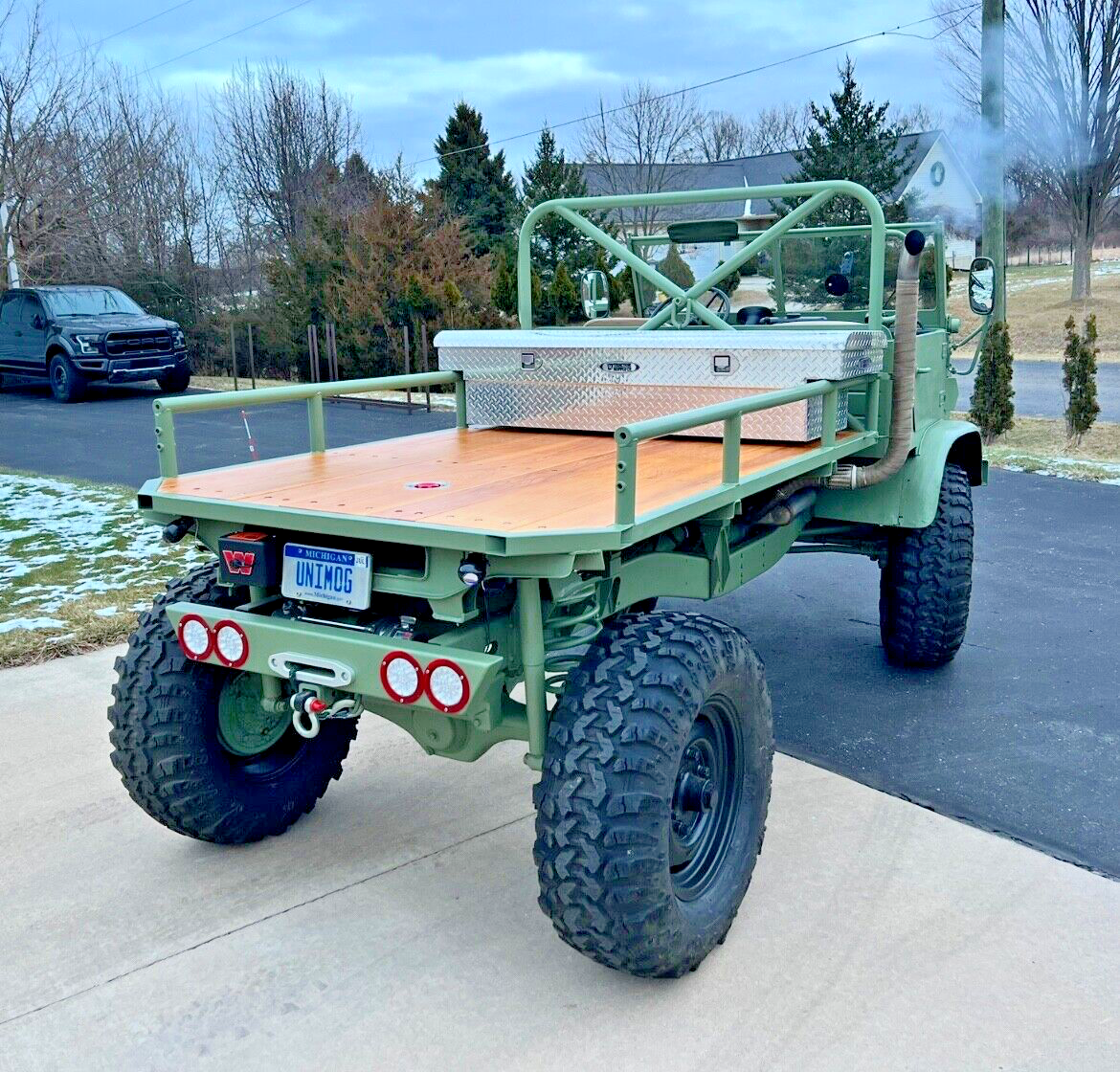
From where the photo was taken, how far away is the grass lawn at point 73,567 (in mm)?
5531

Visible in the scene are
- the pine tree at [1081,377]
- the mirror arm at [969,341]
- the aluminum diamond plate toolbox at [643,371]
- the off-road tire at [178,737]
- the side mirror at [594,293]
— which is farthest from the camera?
the pine tree at [1081,377]

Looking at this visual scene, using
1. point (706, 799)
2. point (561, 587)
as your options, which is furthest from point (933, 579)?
point (561, 587)

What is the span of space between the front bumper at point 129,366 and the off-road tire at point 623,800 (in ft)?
49.7

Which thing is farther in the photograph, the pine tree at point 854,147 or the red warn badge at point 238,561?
the pine tree at point 854,147

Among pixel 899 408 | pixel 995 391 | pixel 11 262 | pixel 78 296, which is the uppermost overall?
pixel 11 262

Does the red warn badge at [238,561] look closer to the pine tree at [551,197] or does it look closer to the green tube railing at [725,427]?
the green tube railing at [725,427]

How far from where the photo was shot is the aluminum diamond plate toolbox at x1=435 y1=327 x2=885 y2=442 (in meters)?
3.85

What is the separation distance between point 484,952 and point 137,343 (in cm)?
1536

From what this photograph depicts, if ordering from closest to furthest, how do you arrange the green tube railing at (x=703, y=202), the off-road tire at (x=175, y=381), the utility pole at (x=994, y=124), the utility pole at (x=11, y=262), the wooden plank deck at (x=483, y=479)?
the wooden plank deck at (x=483, y=479) < the green tube railing at (x=703, y=202) < the utility pole at (x=994, y=124) < the utility pole at (x=11, y=262) < the off-road tire at (x=175, y=381)

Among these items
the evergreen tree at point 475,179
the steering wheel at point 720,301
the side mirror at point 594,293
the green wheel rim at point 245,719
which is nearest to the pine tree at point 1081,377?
the steering wheel at point 720,301

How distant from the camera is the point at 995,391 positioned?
11602mm

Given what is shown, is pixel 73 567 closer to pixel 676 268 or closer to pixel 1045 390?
pixel 676 268

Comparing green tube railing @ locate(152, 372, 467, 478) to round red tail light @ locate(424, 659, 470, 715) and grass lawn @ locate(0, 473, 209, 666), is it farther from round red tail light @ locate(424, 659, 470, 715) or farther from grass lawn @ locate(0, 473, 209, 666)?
grass lawn @ locate(0, 473, 209, 666)

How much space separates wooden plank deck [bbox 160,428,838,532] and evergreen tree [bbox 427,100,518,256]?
84.3 feet
